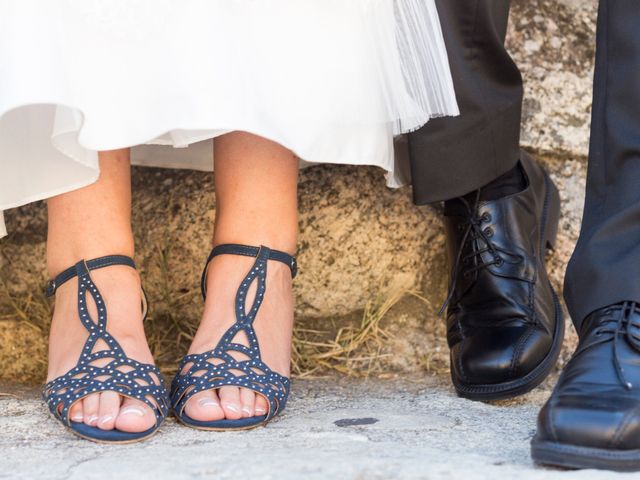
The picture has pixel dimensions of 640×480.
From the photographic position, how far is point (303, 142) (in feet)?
3.12

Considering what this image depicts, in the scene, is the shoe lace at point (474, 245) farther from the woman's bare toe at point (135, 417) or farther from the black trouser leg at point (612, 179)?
the woman's bare toe at point (135, 417)

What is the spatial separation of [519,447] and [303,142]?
16.1 inches

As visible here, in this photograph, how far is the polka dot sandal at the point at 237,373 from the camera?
980mm

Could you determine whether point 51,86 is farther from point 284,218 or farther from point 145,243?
point 145,243

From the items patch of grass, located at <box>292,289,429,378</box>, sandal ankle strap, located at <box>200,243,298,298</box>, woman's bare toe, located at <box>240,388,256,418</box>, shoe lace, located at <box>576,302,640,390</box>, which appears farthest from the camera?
patch of grass, located at <box>292,289,429,378</box>

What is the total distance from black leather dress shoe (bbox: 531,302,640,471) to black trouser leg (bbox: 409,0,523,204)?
332mm

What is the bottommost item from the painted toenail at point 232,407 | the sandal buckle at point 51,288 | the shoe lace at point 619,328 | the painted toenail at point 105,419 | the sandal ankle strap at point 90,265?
the painted toenail at point 232,407

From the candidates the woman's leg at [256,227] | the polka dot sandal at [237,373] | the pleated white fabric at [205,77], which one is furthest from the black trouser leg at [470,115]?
the polka dot sandal at [237,373]

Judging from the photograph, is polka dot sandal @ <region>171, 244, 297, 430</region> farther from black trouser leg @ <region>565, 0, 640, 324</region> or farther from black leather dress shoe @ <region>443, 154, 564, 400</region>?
black trouser leg @ <region>565, 0, 640, 324</region>

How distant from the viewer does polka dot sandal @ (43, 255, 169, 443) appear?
36.5 inches

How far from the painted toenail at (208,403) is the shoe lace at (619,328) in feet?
1.36

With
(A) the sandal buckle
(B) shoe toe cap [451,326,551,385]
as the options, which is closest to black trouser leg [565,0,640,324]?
(B) shoe toe cap [451,326,551,385]

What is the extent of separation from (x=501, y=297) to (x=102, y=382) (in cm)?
56

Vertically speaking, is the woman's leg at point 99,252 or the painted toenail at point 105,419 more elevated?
the woman's leg at point 99,252
